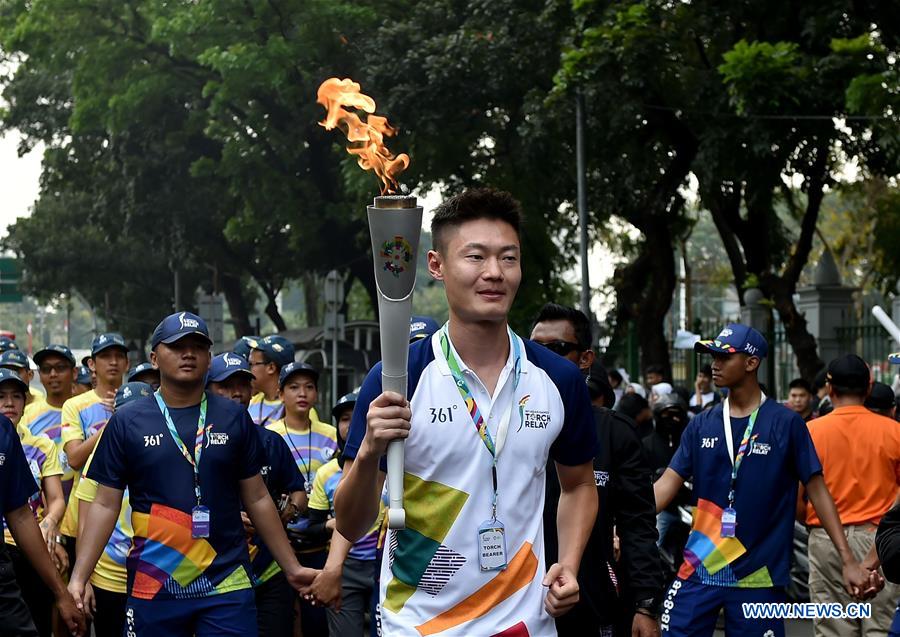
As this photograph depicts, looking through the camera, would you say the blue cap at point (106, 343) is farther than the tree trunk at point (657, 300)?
No

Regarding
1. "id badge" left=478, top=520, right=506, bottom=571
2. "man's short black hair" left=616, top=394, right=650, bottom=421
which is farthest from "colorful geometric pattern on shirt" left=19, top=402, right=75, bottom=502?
"id badge" left=478, top=520, right=506, bottom=571

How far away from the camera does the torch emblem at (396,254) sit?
12.1 ft

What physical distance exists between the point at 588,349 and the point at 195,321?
1.82 metres

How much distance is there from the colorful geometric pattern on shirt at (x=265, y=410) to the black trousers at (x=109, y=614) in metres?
1.87

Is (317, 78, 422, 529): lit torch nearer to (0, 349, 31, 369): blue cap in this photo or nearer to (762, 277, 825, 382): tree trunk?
(0, 349, 31, 369): blue cap

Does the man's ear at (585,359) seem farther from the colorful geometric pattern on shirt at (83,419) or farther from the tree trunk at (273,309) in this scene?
the tree trunk at (273,309)

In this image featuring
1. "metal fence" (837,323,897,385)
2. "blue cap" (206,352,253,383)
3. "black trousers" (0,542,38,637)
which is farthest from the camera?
"metal fence" (837,323,897,385)

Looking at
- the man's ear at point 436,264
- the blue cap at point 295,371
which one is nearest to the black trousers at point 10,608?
the blue cap at point 295,371

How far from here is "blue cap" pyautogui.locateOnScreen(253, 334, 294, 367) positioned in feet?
32.9

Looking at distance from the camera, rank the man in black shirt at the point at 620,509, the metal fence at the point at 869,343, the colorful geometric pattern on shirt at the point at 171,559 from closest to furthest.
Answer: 1. the man in black shirt at the point at 620,509
2. the colorful geometric pattern on shirt at the point at 171,559
3. the metal fence at the point at 869,343

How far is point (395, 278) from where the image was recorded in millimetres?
3715

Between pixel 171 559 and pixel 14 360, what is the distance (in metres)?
4.06

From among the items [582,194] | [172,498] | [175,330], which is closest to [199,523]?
[172,498]

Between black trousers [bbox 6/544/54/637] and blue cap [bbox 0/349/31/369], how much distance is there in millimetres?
1807
